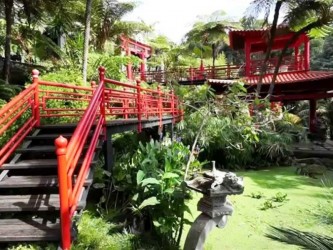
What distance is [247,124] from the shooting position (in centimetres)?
919

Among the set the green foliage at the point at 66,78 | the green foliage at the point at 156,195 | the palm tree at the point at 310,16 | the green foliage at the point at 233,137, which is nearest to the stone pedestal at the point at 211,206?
the green foliage at the point at 156,195

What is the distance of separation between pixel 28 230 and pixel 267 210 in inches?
193

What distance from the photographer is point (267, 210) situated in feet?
21.3

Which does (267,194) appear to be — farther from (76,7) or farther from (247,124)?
(76,7)

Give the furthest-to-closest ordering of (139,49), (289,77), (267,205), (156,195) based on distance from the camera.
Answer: (139,49) → (289,77) → (267,205) → (156,195)

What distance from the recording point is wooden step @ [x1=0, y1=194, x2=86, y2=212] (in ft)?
9.65

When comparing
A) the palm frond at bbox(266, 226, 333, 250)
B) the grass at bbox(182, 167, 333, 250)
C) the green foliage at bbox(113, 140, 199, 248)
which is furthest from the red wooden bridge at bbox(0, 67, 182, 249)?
the grass at bbox(182, 167, 333, 250)

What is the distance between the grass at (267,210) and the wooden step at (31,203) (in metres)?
2.37

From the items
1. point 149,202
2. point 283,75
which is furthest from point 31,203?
point 283,75

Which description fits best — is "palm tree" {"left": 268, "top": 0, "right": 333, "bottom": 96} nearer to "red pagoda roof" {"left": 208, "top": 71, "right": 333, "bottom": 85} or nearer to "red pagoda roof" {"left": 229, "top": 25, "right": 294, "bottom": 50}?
"red pagoda roof" {"left": 229, "top": 25, "right": 294, "bottom": 50}

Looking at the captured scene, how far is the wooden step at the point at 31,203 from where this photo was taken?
→ 294cm

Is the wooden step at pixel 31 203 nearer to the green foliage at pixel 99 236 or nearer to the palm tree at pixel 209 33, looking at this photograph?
the green foliage at pixel 99 236

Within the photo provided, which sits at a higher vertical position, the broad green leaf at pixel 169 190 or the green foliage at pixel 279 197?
the broad green leaf at pixel 169 190

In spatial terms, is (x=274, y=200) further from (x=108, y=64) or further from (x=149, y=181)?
(x=108, y=64)
